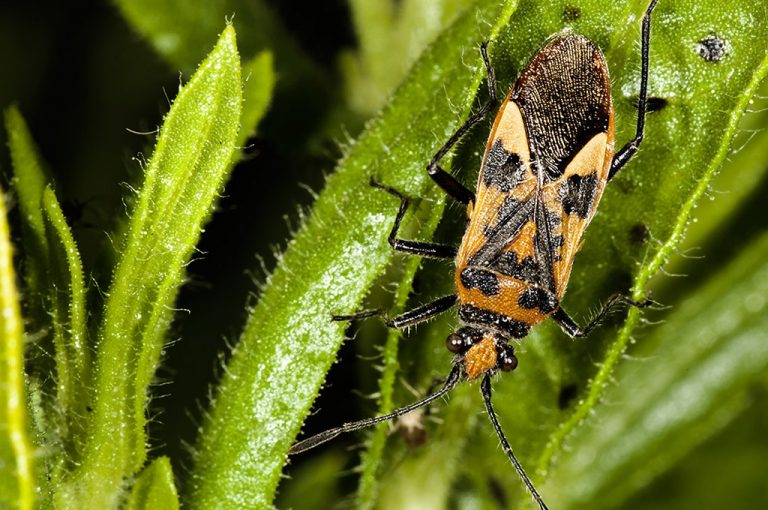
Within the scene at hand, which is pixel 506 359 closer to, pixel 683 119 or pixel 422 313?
pixel 422 313

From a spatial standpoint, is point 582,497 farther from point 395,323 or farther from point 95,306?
point 95,306

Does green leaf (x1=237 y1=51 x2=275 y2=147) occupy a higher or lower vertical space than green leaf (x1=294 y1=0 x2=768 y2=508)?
higher

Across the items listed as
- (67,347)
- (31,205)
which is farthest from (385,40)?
(67,347)

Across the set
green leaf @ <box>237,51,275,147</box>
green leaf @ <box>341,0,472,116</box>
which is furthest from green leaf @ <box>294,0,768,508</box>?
green leaf @ <box>341,0,472,116</box>

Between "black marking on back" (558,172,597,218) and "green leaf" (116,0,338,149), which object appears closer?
"black marking on back" (558,172,597,218)

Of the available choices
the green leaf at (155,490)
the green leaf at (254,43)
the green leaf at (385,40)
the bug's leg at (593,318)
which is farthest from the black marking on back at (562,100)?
the green leaf at (155,490)

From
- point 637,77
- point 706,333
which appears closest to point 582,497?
point 706,333

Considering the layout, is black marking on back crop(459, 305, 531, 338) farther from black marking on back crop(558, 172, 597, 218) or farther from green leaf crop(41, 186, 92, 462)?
green leaf crop(41, 186, 92, 462)

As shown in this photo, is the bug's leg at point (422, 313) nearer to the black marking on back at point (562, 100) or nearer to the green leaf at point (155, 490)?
the black marking on back at point (562, 100)
